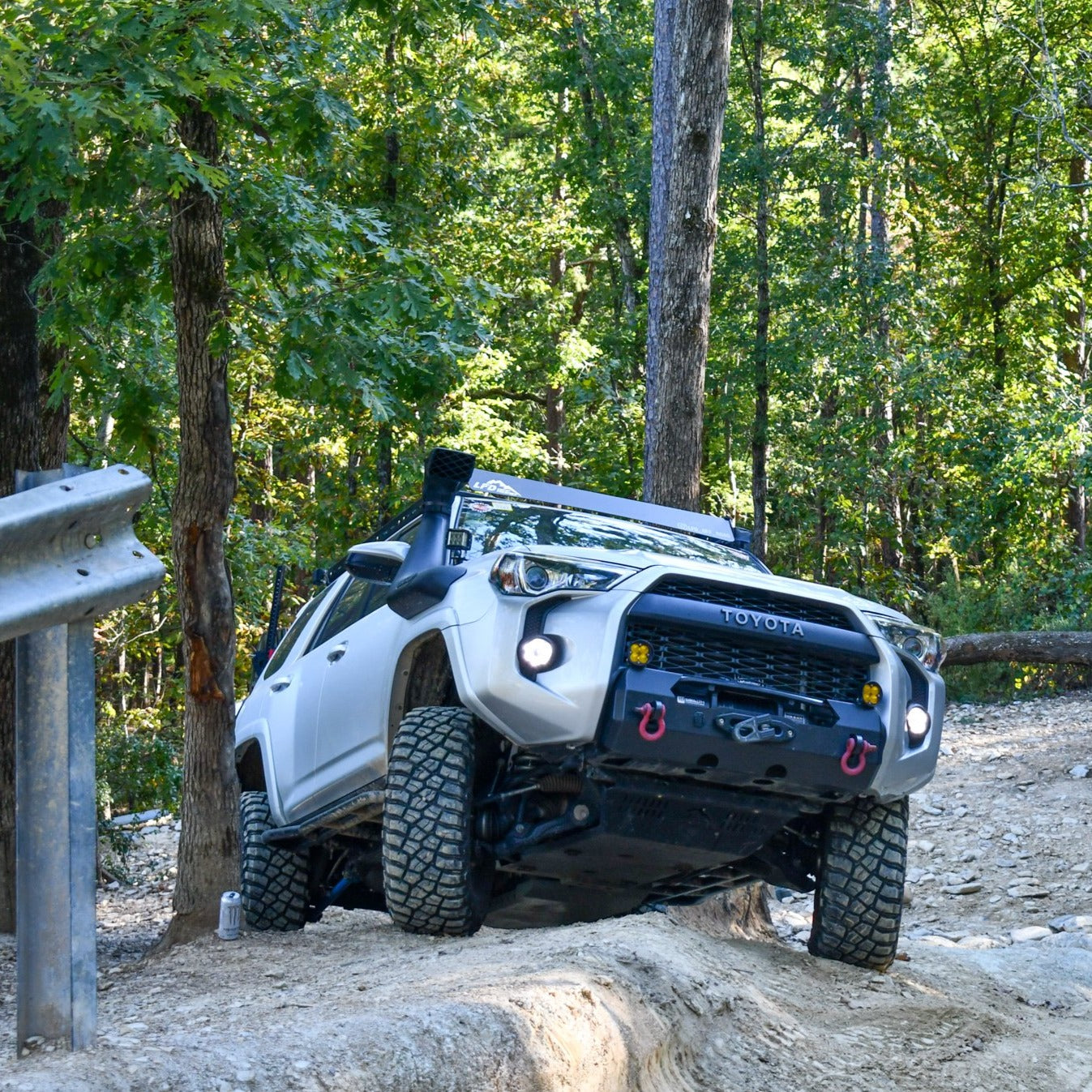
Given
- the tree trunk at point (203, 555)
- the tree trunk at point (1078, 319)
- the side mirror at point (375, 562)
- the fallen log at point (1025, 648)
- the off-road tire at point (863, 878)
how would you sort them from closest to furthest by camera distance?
the off-road tire at point (863, 878)
the side mirror at point (375, 562)
the tree trunk at point (203, 555)
the fallen log at point (1025, 648)
the tree trunk at point (1078, 319)

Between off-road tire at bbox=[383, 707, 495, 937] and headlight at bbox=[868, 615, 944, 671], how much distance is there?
1.78 metres

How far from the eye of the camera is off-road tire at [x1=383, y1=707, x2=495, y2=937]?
5.55 meters

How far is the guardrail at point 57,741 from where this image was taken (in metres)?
2.99

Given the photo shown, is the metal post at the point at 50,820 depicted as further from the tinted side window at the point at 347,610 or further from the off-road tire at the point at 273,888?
the off-road tire at the point at 273,888

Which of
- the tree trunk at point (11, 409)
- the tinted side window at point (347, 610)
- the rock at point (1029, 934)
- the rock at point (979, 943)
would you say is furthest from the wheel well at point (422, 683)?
the rock at point (1029, 934)

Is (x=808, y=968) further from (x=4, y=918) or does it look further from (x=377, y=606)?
(x=4, y=918)

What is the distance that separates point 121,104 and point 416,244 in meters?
9.97

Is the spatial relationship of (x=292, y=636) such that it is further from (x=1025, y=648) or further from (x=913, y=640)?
(x=1025, y=648)

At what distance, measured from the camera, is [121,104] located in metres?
5.61

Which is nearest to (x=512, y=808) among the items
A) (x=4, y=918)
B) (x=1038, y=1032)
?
(x=1038, y=1032)

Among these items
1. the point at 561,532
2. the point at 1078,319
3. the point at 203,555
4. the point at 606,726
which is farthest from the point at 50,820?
the point at 1078,319

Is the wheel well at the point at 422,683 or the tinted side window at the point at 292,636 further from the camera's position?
the tinted side window at the point at 292,636

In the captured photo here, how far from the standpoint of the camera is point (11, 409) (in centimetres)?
732

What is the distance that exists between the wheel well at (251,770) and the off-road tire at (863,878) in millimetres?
3693
